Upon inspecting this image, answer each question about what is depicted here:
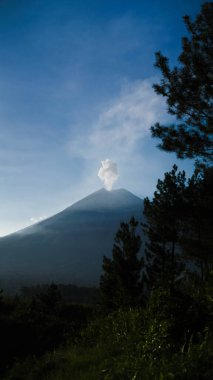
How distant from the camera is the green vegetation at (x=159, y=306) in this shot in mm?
5617

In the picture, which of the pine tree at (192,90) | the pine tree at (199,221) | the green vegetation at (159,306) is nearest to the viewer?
the green vegetation at (159,306)

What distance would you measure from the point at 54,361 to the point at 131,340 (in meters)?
2.09

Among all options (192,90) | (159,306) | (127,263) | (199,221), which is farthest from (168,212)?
(159,306)

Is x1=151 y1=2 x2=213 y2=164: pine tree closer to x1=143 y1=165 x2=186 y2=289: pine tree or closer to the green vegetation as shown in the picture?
the green vegetation

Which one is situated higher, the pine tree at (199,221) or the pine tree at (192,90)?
the pine tree at (192,90)

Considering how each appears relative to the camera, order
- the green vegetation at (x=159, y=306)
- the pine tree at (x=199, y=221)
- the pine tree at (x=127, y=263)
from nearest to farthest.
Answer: the green vegetation at (x=159, y=306) → the pine tree at (x=199, y=221) → the pine tree at (x=127, y=263)

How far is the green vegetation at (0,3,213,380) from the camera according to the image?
5.62 meters

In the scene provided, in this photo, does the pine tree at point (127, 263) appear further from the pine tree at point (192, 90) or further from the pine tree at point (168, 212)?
the pine tree at point (192, 90)

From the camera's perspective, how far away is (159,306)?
667 cm

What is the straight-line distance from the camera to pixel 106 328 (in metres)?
10.6

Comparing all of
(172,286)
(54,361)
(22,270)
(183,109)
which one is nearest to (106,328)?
(54,361)

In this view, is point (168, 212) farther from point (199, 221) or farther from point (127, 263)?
point (127, 263)

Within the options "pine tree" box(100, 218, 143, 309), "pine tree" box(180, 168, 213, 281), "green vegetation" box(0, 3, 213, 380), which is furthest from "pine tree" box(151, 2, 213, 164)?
"pine tree" box(100, 218, 143, 309)

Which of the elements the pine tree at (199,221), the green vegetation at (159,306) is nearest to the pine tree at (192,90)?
the green vegetation at (159,306)
